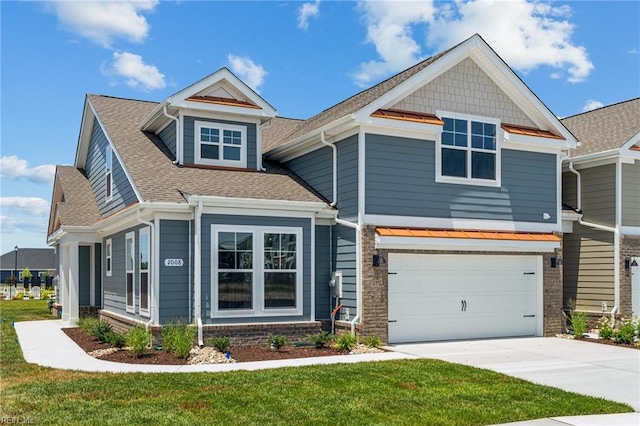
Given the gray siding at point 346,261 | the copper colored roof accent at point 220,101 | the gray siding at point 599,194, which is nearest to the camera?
the gray siding at point 346,261

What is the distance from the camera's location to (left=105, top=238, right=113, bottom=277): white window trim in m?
19.7

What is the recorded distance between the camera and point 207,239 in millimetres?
14352

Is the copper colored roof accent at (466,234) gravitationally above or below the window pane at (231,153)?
below

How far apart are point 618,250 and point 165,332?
12.7m

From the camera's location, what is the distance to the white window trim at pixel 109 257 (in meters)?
19.7

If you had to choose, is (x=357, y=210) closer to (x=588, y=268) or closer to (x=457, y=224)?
(x=457, y=224)

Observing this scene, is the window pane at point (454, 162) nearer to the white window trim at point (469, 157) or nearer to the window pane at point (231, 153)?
the white window trim at point (469, 157)

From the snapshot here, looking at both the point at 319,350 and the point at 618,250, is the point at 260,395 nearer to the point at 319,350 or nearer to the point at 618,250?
the point at 319,350

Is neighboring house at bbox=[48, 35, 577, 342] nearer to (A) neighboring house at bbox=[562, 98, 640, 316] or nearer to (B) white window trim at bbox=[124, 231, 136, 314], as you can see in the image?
Answer: (B) white window trim at bbox=[124, 231, 136, 314]

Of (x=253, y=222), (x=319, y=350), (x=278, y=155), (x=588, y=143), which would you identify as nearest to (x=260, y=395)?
(x=319, y=350)

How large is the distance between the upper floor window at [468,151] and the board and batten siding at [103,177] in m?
7.82

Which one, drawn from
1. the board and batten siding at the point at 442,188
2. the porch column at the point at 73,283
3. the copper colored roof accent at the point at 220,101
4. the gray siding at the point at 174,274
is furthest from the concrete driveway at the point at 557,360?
the porch column at the point at 73,283

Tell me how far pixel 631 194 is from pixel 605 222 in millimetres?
1112

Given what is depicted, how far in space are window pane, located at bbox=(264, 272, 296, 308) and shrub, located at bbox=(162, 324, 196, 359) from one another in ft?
6.32
